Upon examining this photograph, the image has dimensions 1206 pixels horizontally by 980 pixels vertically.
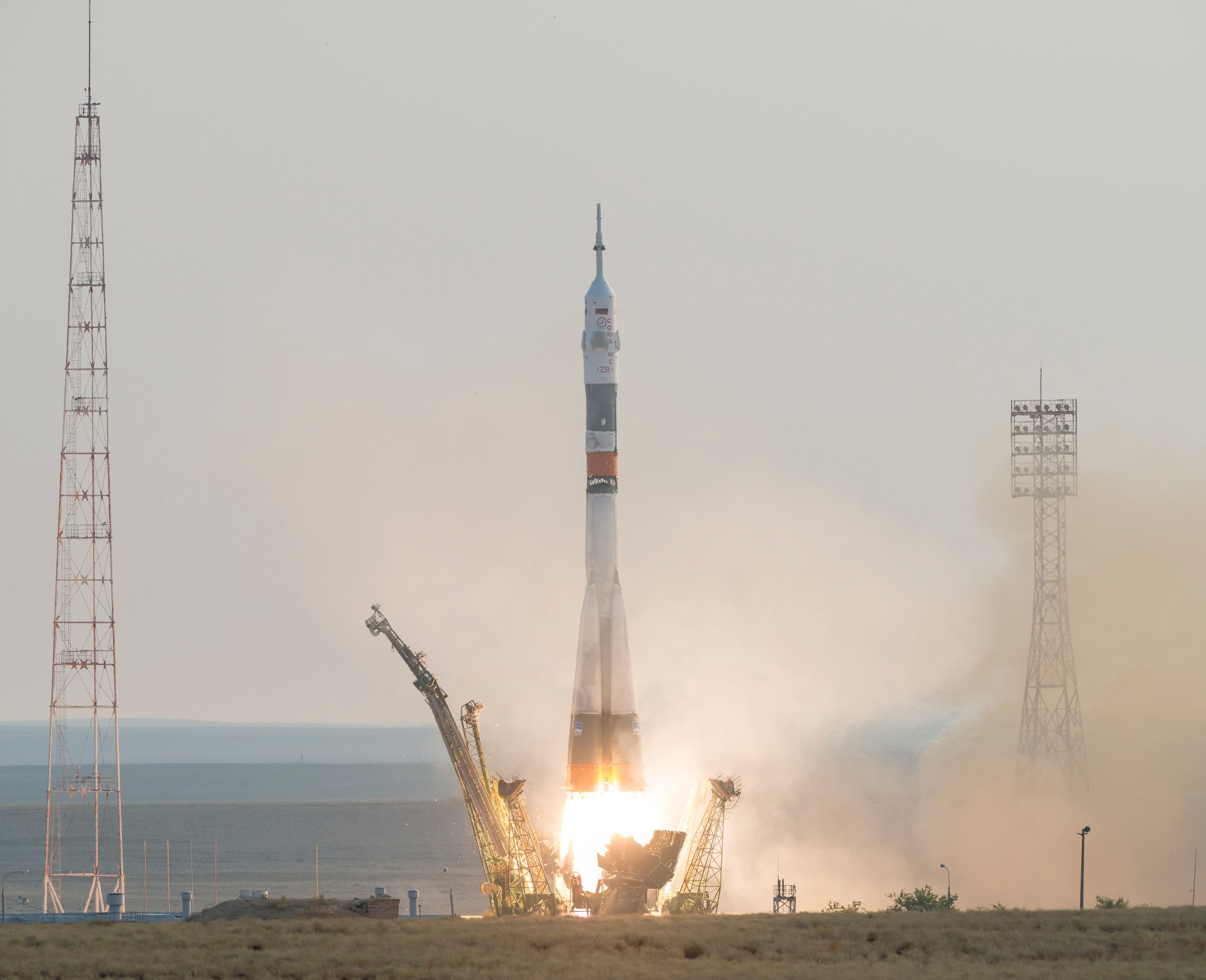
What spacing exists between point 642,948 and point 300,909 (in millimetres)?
22258

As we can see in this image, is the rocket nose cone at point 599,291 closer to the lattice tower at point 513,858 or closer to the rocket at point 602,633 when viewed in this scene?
the rocket at point 602,633

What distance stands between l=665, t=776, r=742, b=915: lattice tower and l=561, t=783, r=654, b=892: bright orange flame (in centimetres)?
290

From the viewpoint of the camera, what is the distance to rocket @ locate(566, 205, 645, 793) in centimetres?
→ 10738

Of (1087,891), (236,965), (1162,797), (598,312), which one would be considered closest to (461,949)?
(236,965)

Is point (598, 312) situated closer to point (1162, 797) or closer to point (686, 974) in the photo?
point (686, 974)

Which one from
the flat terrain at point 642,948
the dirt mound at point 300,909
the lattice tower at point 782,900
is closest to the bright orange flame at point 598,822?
the lattice tower at point 782,900

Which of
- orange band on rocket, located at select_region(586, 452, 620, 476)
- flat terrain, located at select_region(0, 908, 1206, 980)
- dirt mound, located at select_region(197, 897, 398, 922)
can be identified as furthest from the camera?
orange band on rocket, located at select_region(586, 452, 620, 476)

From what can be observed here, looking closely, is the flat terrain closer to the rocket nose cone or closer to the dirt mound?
the dirt mound

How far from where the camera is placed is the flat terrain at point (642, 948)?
77.2 m

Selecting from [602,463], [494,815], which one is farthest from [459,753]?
[602,463]

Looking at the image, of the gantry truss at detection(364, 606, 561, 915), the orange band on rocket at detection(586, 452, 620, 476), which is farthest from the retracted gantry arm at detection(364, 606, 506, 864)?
the orange band on rocket at detection(586, 452, 620, 476)

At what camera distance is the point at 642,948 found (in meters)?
84.9

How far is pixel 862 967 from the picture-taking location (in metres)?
79.2

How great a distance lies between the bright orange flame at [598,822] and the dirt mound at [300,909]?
481 inches
